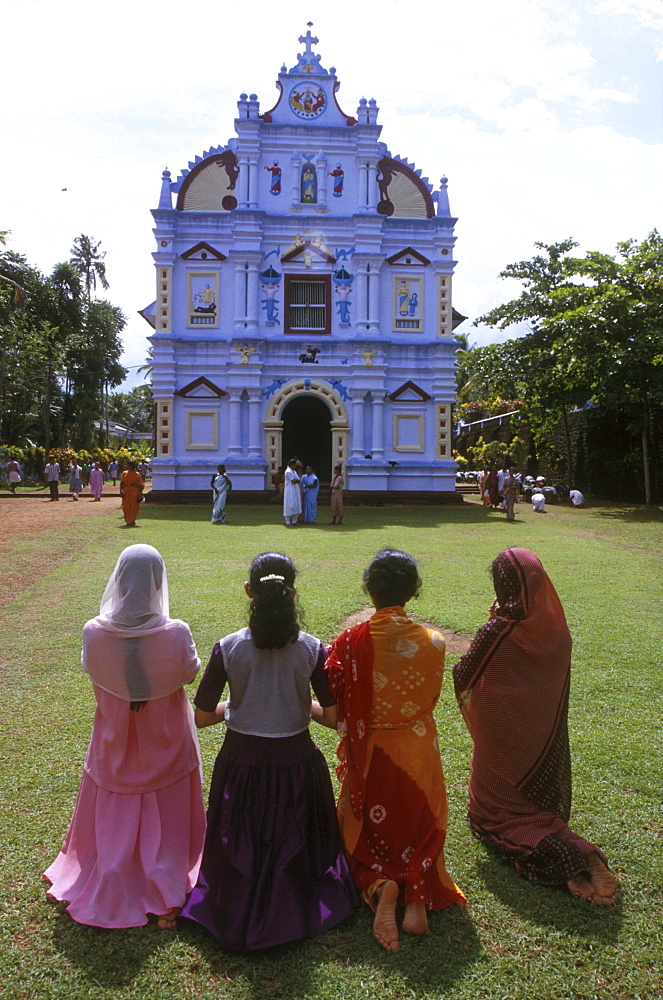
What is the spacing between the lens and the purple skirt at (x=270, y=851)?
2600mm

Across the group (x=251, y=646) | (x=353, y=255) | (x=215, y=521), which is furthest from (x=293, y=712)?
(x=353, y=255)

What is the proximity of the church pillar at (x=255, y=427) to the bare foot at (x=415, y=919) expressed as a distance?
19.6m

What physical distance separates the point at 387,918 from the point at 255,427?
19950mm

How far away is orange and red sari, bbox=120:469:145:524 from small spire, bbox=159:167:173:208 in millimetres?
10055

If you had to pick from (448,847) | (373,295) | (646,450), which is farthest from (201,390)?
(448,847)

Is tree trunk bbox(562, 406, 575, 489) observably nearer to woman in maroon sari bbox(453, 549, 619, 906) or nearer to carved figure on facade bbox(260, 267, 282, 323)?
carved figure on facade bbox(260, 267, 282, 323)

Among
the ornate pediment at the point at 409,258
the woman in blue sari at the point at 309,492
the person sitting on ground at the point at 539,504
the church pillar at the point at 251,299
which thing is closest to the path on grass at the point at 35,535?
the woman in blue sari at the point at 309,492

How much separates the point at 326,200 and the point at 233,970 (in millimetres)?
22256

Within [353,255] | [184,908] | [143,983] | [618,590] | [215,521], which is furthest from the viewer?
[353,255]

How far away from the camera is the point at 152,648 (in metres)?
2.78

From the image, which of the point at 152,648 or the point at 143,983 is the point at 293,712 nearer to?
the point at 152,648

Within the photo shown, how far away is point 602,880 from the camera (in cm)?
288

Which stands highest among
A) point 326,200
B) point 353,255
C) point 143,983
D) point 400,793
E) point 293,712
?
point 326,200

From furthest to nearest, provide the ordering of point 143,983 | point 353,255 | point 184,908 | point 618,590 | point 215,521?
point 353,255 → point 215,521 → point 618,590 → point 184,908 → point 143,983
